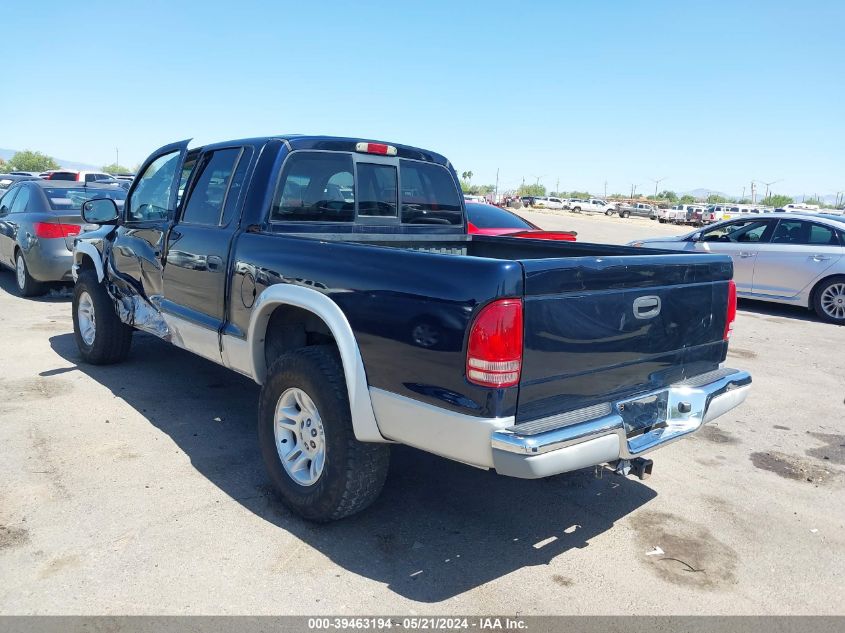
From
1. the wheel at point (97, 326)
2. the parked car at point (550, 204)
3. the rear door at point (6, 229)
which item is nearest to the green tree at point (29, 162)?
the parked car at point (550, 204)

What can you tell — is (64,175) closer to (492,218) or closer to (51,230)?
(51,230)

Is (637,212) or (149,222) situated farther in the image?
(637,212)

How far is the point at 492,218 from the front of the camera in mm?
10117

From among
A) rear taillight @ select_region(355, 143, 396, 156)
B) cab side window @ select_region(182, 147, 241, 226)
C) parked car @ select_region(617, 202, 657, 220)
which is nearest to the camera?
cab side window @ select_region(182, 147, 241, 226)

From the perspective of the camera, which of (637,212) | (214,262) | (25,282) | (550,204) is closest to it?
(214,262)

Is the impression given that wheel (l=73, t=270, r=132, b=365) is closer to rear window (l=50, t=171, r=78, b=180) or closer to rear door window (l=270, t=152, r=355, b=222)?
rear door window (l=270, t=152, r=355, b=222)

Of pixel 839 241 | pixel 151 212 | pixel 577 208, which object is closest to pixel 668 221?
pixel 577 208

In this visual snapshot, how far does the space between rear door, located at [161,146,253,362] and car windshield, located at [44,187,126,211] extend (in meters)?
5.15

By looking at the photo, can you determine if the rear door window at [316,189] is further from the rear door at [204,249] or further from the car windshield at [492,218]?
the car windshield at [492,218]

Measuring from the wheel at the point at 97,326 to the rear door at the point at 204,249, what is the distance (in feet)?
4.33

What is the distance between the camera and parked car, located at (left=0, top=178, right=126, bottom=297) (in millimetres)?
9336

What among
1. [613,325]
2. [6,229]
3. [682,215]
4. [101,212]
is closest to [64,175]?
[6,229]

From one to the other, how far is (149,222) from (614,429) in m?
3.88

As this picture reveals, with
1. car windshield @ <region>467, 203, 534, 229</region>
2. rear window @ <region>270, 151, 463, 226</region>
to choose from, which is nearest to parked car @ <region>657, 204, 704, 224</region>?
car windshield @ <region>467, 203, 534, 229</region>
